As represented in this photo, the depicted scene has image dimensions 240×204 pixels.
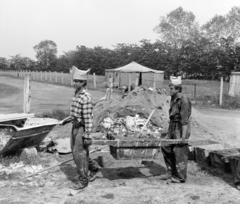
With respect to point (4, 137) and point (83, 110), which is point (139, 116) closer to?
point (4, 137)

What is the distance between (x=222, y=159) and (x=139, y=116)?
13.7ft

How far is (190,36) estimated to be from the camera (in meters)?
48.6

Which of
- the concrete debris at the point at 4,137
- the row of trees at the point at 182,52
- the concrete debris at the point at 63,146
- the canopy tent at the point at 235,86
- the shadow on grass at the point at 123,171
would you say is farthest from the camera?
the row of trees at the point at 182,52

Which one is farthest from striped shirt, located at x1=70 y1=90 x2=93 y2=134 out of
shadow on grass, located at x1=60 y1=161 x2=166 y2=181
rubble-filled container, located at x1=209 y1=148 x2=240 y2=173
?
rubble-filled container, located at x1=209 y1=148 x2=240 y2=173

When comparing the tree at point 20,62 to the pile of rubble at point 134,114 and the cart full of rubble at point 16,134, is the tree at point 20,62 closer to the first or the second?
the pile of rubble at point 134,114

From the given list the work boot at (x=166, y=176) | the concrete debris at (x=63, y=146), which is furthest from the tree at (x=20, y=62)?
the work boot at (x=166, y=176)

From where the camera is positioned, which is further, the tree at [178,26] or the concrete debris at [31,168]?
the tree at [178,26]

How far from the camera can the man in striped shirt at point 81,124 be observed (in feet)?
17.3

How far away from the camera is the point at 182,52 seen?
35.4 meters

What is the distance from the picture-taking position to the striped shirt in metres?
5.26

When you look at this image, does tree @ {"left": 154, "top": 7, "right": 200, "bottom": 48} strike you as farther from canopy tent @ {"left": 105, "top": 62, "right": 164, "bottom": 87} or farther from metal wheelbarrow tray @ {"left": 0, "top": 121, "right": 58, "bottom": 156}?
metal wheelbarrow tray @ {"left": 0, "top": 121, "right": 58, "bottom": 156}

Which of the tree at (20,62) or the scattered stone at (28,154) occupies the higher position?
the tree at (20,62)

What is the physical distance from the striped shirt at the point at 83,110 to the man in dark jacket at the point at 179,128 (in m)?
1.54

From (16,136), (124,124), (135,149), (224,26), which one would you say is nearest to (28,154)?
(16,136)
